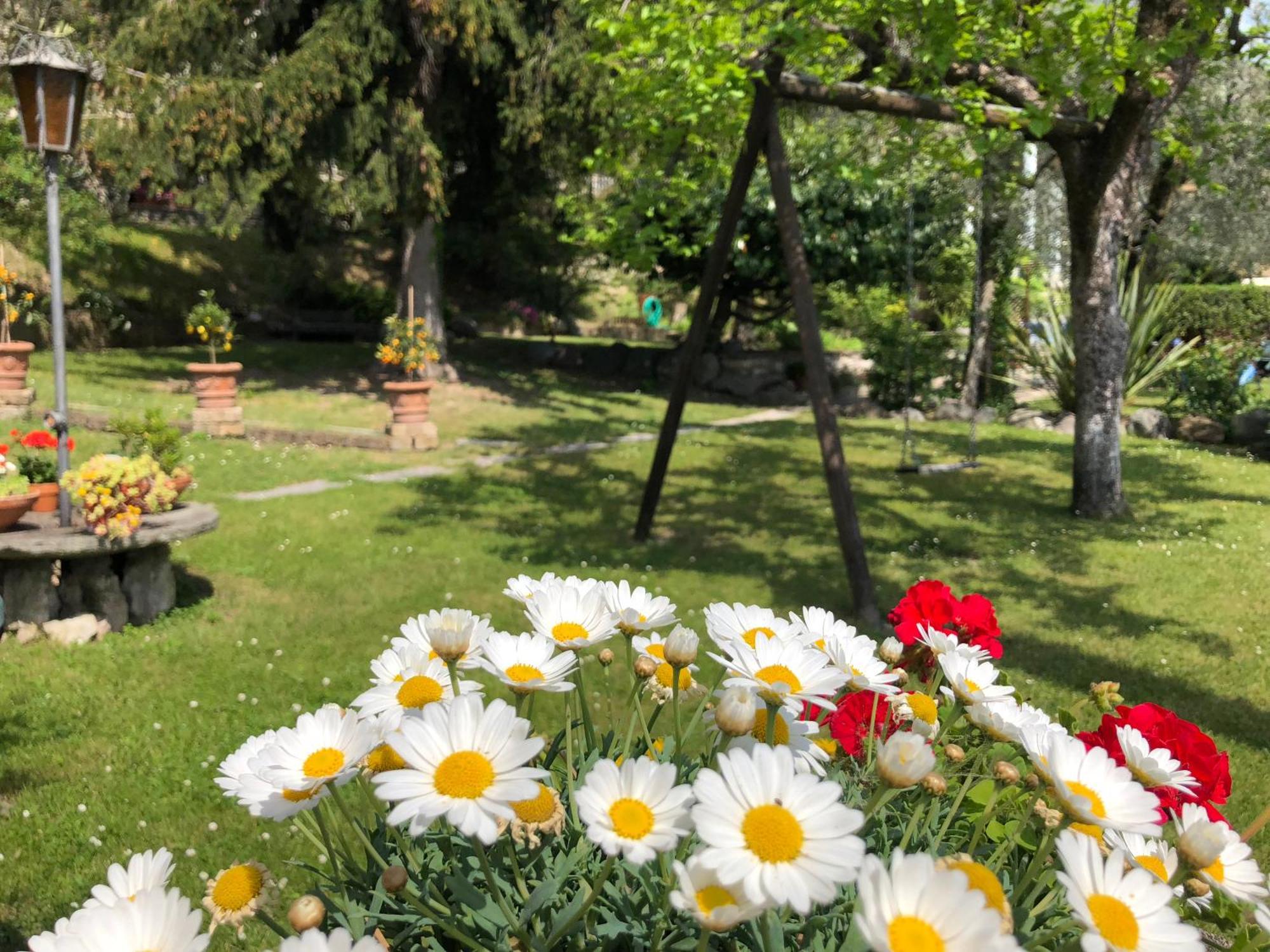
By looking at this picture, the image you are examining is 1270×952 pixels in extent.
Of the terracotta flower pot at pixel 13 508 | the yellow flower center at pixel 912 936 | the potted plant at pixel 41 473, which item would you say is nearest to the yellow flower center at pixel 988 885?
the yellow flower center at pixel 912 936

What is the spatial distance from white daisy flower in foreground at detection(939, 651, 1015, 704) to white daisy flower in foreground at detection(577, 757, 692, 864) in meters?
0.41

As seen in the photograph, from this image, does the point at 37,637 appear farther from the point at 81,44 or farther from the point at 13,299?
the point at 13,299

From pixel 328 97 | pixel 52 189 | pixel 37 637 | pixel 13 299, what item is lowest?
pixel 37 637

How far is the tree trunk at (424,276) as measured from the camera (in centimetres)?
1499

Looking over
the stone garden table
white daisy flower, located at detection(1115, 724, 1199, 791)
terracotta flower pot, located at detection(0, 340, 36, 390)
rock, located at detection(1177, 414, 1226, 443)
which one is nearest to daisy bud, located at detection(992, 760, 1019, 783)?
white daisy flower, located at detection(1115, 724, 1199, 791)

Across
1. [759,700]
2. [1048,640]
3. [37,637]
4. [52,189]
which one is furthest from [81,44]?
[759,700]

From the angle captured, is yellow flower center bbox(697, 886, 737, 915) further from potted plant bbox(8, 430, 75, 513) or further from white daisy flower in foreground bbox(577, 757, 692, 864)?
potted plant bbox(8, 430, 75, 513)

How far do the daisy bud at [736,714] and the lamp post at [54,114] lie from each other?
16.1 feet

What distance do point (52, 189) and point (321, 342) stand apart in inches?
595

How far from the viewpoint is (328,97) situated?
12.8 meters

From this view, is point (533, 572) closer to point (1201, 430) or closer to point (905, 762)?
point (905, 762)

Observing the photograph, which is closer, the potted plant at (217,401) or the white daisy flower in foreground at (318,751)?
the white daisy flower in foreground at (318,751)

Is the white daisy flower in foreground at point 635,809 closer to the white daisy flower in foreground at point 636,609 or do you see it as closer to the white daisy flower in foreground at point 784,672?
the white daisy flower in foreground at point 784,672

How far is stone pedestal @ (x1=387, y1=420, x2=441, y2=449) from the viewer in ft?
34.9
